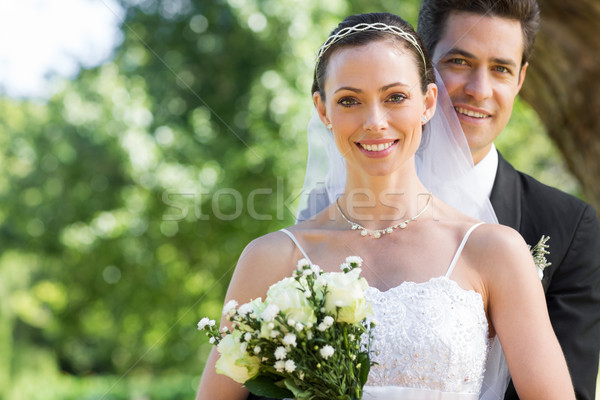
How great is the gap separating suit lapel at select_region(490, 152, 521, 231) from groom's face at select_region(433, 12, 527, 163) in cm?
17

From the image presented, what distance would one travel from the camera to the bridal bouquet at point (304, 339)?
2.29 metres

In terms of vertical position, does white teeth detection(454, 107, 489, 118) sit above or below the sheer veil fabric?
above

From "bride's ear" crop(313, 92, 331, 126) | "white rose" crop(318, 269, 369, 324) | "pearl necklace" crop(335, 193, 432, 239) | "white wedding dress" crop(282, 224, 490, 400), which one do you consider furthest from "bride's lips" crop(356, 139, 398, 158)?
"white rose" crop(318, 269, 369, 324)

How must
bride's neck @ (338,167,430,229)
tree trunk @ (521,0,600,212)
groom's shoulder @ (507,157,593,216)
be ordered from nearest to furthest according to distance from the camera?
bride's neck @ (338,167,430,229) → groom's shoulder @ (507,157,593,216) → tree trunk @ (521,0,600,212)

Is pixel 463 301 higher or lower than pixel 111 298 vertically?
lower

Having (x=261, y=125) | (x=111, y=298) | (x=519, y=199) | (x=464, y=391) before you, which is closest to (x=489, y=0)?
(x=519, y=199)

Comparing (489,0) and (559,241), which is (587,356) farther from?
(489,0)

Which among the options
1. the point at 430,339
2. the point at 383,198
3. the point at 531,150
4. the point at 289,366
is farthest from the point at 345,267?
the point at 531,150

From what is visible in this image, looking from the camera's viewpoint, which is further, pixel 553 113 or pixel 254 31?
pixel 254 31

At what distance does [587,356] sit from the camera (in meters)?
3.58

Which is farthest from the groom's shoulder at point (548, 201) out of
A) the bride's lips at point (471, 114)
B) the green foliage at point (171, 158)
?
the green foliage at point (171, 158)

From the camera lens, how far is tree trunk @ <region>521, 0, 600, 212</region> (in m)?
5.14

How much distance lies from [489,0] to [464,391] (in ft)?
6.87

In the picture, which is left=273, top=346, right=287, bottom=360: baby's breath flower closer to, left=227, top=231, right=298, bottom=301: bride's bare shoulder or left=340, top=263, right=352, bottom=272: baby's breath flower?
left=340, top=263, right=352, bottom=272: baby's breath flower
